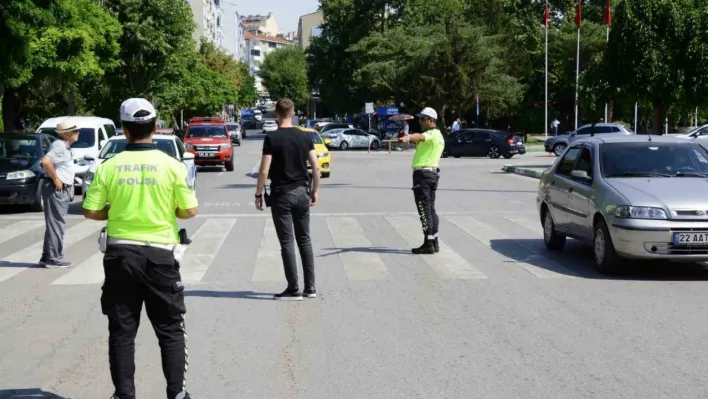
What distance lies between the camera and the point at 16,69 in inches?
926

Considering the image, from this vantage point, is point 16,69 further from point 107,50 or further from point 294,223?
point 294,223

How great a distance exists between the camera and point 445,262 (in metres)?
11.2

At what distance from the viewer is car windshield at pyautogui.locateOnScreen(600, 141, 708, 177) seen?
426 inches

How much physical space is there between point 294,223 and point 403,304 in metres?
1.29

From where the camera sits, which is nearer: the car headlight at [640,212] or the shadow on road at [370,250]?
the car headlight at [640,212]

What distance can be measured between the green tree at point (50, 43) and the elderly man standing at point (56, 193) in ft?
42.0

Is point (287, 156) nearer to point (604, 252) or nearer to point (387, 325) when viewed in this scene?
point (387, 325)

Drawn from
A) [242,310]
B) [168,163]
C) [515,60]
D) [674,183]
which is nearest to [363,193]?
[674,183]

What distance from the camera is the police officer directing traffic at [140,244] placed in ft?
15.9

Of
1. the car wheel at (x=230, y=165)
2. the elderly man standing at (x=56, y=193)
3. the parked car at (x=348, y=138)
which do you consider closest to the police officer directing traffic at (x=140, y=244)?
the elderly man standing at (x=56, y=193)

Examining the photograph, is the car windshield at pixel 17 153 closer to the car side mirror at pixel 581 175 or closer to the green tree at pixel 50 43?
Result: the green tree at pixel 50 43

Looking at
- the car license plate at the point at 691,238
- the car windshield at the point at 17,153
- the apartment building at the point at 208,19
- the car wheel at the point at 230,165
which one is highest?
the apartment building at the point at 208,19

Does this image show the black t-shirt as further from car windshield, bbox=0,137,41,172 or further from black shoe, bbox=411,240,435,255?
car windshield, bbox=0,137,41,172

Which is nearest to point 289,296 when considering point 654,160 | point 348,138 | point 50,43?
point 654,160
